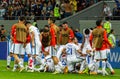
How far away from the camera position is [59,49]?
2730 cm

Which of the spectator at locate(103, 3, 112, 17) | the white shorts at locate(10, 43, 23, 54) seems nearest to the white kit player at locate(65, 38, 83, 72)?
the white shorts at locate(10, 43, 23, 54)

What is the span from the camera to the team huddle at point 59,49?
26.5 meters

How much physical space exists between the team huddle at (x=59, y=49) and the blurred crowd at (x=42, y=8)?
16410 mm

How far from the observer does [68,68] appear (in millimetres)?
27312

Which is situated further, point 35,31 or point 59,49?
point 35,31

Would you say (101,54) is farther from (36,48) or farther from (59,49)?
(36,48)

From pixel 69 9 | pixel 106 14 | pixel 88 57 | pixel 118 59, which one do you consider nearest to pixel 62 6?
pixel 69 9

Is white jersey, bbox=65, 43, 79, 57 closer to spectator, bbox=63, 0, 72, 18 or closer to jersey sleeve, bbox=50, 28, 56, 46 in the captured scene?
jersey sleeve, bbox=50, 28, 56, 46

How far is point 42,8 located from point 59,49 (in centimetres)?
1885

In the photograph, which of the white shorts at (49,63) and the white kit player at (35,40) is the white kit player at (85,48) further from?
the white kit player at (35,40)

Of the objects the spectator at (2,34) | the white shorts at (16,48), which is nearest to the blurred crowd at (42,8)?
the spectator at (2,34)

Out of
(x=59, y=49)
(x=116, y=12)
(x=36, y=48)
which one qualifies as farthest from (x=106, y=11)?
(x=59, y=49)

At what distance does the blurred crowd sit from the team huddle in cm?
1641

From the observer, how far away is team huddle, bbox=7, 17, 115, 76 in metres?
26.5
